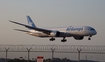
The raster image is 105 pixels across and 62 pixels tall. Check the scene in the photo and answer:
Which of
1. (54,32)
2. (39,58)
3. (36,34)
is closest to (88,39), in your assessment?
(54,32)

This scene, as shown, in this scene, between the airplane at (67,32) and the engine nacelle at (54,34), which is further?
the engine nacelle at (54,34)

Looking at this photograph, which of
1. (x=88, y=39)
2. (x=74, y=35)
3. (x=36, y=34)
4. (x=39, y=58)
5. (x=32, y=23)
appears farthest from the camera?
(x=32, y=23)

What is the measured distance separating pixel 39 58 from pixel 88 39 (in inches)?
2169

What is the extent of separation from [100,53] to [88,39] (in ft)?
22.5

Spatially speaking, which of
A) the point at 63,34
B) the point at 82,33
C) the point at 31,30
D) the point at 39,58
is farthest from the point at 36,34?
the point at 39,58

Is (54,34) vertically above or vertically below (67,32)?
below

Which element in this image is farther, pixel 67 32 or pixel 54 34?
pixel 54 34

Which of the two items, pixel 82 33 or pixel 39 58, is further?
pixel 82 33

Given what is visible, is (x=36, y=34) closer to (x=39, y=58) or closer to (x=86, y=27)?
(x=86, y=27)

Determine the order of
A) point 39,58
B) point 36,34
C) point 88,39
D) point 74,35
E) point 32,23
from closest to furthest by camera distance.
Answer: point 39,58
point 88,39
point 74,35
point 36,34
point 32,23

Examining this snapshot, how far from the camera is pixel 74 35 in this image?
292ft

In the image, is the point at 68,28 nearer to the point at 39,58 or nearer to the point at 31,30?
the point at 31,30

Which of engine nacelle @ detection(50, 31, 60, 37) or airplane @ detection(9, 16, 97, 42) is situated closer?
airplane @ detection(9, 16, 97, 42)

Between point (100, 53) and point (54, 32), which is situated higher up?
point (54, 32)
